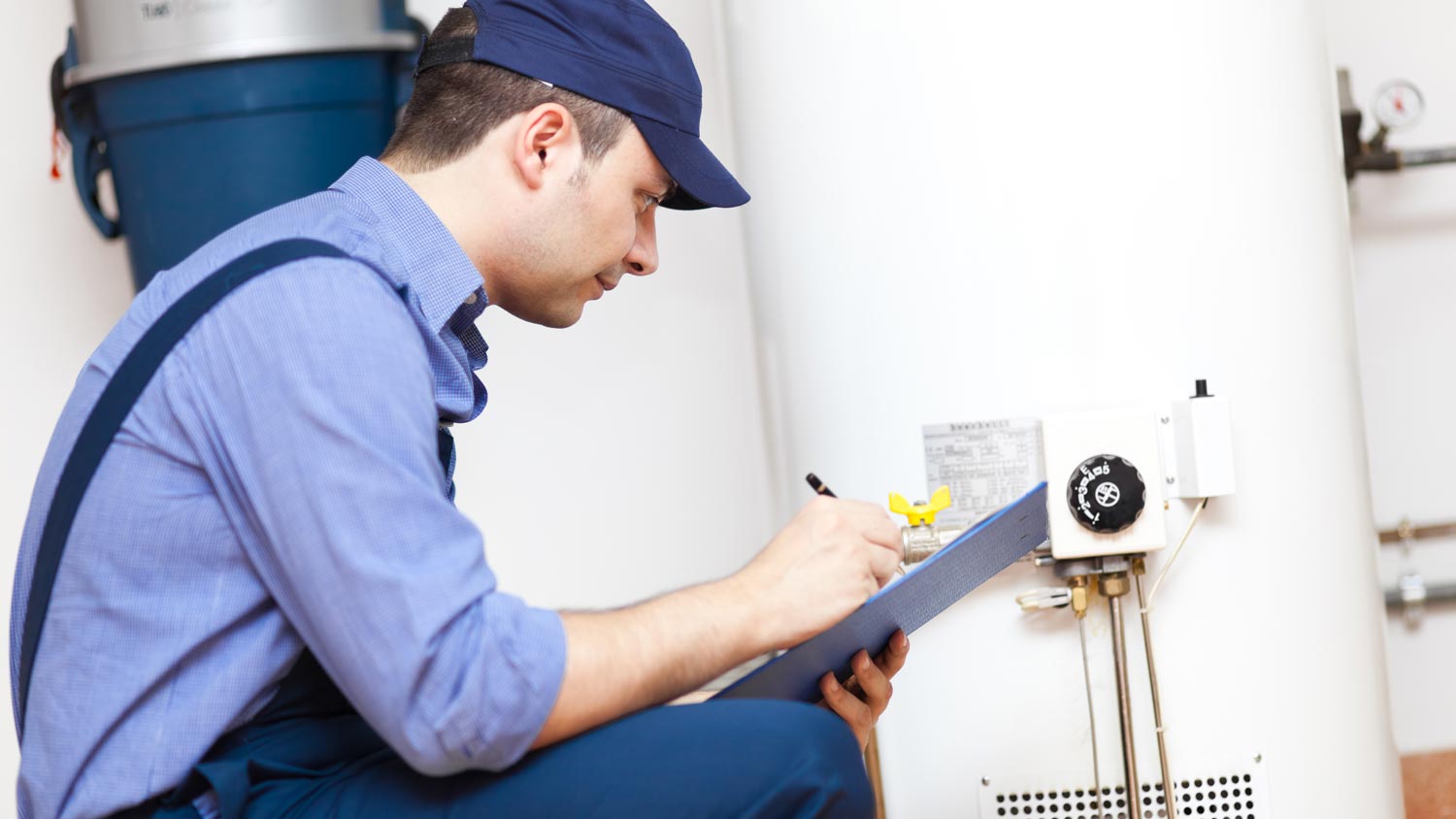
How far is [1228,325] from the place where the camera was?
124 centimetres

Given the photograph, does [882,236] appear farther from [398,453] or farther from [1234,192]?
[398,453]

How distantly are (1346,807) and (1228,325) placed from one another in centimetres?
45

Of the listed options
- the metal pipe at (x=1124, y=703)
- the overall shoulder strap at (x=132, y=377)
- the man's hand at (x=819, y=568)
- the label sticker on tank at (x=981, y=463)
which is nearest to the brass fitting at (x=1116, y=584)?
the metal pipe at (x=1124, y=703)

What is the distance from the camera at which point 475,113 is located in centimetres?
98

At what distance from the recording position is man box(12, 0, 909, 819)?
741mm

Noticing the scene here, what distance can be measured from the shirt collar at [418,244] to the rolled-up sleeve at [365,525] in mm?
118

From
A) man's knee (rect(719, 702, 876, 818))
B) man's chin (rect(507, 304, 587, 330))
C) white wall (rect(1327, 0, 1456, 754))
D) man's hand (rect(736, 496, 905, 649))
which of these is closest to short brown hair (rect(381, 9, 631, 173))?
man's chin (rect(507, 304, 587, 330))

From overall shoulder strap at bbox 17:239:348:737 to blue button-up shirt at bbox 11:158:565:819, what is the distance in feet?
0.03

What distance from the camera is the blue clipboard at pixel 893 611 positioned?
978 millimetres

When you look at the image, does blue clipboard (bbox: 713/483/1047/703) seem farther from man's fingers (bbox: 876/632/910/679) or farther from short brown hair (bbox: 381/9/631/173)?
short brown hair (bbox: 381/9/631/173)

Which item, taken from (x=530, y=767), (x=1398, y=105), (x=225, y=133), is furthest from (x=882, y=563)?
(x=1398, y=105)

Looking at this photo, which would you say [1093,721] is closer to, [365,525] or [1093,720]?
[1093,720]

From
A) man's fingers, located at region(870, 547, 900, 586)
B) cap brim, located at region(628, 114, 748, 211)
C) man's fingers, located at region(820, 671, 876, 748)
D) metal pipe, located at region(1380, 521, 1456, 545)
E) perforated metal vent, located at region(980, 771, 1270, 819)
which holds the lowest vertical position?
perforated metal vent, located at region(980, 771, 1270, 819)

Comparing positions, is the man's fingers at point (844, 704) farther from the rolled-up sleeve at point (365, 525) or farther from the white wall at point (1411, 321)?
the white wall at point (1411, 321)
